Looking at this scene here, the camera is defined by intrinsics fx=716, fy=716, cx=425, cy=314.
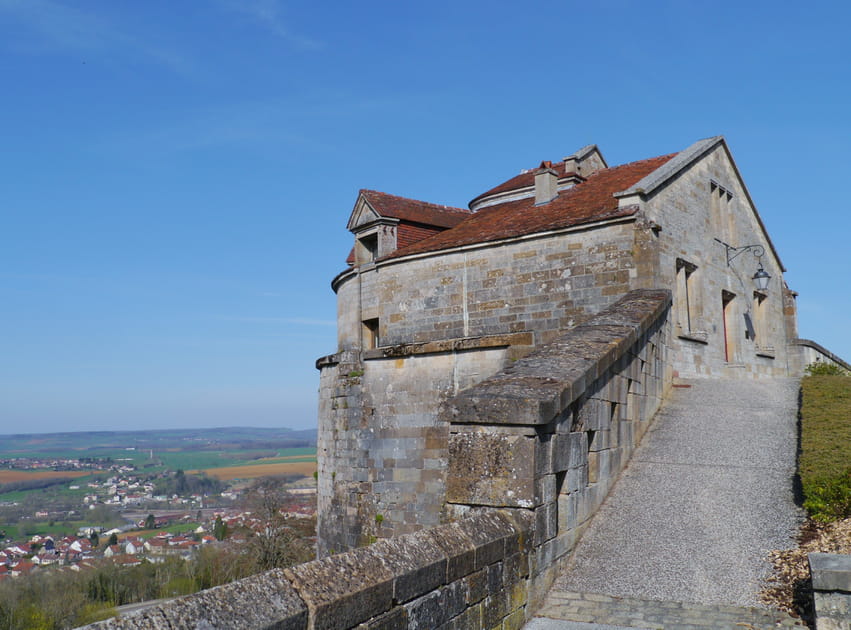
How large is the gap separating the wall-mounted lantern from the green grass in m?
3.94

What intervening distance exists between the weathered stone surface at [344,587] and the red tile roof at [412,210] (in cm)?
1303

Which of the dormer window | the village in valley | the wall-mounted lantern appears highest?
the dormer window

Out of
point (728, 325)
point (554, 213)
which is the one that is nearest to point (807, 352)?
point (728, 325)

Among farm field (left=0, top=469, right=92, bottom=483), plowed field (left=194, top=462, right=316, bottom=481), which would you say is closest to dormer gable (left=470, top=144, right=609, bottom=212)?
plowed field (left=194, top=462, right=316, bottom=481)

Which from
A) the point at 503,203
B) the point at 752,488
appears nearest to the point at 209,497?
the point at 503,203

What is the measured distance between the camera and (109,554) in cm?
5584

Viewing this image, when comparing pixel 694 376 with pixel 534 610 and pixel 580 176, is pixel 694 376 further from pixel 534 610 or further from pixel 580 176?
pixel 534 610

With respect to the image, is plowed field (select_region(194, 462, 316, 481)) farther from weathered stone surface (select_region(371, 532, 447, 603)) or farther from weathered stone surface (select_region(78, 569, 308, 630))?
weathered stone surface (select_region(78, 569, 308, 630))

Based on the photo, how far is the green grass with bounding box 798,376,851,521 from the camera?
6062mm

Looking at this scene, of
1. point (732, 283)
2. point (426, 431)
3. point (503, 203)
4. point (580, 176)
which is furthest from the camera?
point (503, 203)

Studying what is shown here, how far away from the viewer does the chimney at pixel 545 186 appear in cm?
1608

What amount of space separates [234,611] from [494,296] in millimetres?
11164

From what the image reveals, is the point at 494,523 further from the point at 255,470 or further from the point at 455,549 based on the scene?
the point at 255,470

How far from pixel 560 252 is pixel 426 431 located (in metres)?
4.14
